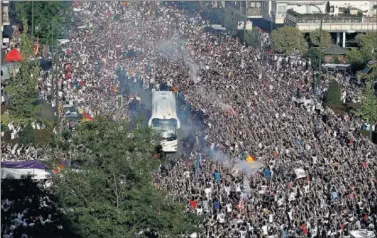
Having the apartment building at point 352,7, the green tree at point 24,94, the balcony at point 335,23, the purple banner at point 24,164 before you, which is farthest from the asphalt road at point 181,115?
the apartment building at point 352,7

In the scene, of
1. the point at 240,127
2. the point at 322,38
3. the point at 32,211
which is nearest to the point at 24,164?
the point at 32,211

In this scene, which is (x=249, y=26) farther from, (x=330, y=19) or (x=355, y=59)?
(x=355, y=59)

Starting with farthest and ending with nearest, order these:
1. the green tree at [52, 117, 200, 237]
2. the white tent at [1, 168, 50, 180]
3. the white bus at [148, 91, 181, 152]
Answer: the white bus at [148, 91, 181, 152] < the white tent at [1, 168, 50, 180] < the green tree at [52, 117, 200, 237]

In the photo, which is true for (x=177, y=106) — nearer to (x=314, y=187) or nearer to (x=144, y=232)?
(x=314, y=187)

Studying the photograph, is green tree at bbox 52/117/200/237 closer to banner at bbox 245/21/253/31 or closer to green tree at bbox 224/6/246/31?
banner at bbox 245/21/253/31

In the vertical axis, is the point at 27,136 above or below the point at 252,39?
above

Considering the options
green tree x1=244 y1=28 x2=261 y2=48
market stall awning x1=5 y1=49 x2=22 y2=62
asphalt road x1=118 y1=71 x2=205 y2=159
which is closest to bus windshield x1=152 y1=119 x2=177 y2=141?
asphalt road x1=118 y1=71 x2=205 y2=159
